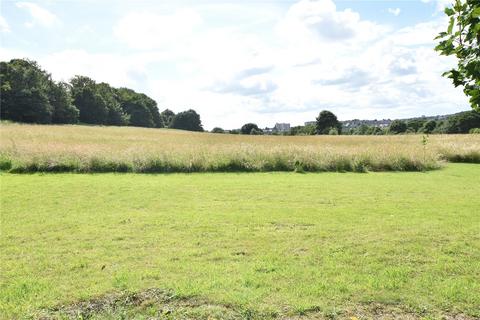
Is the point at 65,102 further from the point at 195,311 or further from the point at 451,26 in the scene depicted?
the point at 451,26

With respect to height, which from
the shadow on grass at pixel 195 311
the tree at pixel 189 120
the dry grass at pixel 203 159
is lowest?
the shadow on grass at pixel 195 311

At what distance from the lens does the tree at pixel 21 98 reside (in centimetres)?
5597

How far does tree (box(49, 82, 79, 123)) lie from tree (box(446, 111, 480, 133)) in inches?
2709

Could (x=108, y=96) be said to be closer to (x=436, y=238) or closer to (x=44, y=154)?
(x=44, y=154)

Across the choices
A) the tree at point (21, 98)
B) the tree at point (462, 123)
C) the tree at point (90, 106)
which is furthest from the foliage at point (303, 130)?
the tree at point (21, 98)

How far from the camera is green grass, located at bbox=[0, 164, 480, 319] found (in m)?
4.59

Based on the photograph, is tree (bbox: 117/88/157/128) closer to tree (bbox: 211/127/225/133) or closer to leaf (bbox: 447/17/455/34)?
tree (bbox: 211/127/225/133)

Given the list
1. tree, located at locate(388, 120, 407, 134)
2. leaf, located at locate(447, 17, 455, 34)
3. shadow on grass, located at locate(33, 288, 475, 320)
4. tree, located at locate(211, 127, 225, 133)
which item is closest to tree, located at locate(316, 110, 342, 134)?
tree, located at locate(388, 120, 407, 134)

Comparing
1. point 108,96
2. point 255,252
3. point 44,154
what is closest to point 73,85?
point 108,96

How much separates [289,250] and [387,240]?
1.78 m

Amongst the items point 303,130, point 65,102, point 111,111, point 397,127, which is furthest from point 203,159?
point 397,127

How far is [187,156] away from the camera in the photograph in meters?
19.5

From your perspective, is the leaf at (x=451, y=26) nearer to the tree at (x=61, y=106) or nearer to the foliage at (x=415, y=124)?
the tree at (x=61, y=106)

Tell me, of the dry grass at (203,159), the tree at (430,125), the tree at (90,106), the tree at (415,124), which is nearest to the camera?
the dry grass at (203,159)
